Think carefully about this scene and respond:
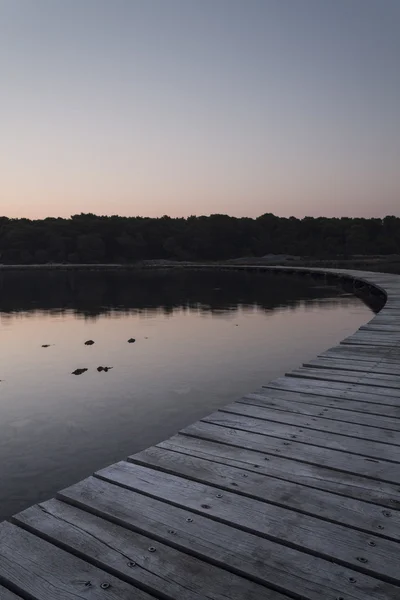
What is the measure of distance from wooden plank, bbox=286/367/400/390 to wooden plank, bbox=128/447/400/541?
314 cm

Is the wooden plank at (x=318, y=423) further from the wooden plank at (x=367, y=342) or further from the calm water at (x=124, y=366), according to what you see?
the wooden plank at (x=367, y=342)

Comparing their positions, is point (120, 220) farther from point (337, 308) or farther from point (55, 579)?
point (55, 579)

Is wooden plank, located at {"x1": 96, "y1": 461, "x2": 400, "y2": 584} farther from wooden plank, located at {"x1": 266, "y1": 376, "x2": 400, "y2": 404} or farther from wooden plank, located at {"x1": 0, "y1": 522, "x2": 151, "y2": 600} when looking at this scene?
wooden plank, located at {"x1": 266, "y1": 376, "x2": 400, "y2": 404}

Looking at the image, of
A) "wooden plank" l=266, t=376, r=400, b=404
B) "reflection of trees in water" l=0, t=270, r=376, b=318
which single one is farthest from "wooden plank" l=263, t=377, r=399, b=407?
"reflection of trees in water" l=0, t=270, r=376, b=318

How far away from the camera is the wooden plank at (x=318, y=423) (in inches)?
175

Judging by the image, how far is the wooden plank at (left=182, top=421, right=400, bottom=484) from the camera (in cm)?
370

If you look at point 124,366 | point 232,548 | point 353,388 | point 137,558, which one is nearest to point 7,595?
point 137,558

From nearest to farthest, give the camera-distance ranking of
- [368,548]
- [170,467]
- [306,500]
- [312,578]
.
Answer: [312,578] → [368,548] → [306,500] → [170,467]

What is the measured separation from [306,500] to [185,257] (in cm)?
8196

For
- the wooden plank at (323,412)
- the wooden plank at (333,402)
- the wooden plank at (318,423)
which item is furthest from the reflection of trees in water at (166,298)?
the wooden plank at (318,423)

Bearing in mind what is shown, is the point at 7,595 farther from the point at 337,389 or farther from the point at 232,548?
the point at 337,389

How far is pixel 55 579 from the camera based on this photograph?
248 centimetres

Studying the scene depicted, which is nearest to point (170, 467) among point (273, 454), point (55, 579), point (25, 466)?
point (273, 454)

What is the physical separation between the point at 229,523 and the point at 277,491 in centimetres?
55
